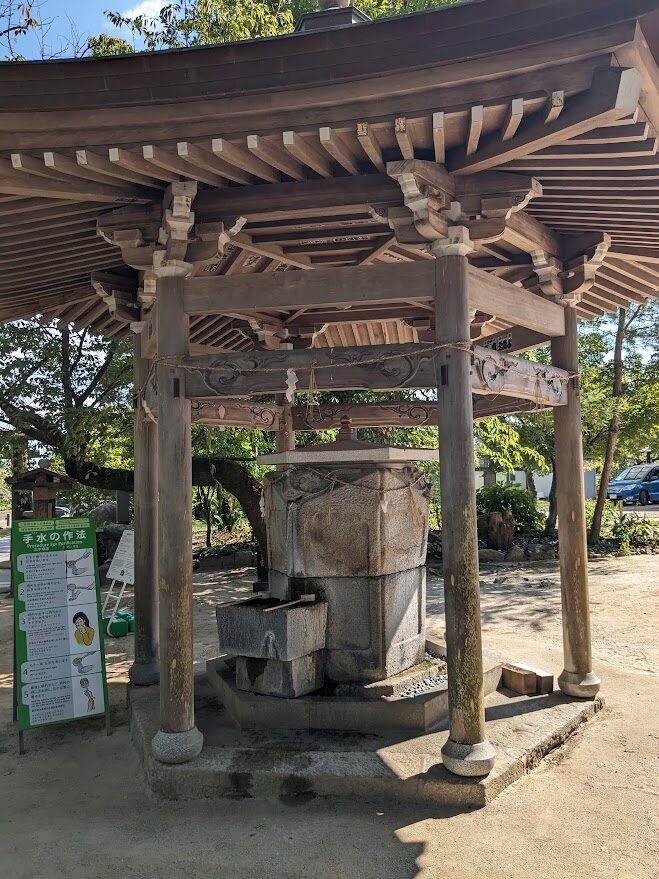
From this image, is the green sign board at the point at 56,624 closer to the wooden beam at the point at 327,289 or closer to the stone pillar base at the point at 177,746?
the stone pillar base at the point at 177,746

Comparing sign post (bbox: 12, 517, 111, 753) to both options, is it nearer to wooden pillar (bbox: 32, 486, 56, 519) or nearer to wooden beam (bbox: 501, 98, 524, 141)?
wooden pillar (bbox: 32, 486, 56, 519)

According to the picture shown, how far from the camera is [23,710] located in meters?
4.52

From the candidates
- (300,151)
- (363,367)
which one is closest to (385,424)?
(363,367)

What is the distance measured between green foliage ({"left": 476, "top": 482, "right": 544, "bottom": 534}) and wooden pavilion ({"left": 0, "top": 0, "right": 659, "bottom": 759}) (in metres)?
9.60

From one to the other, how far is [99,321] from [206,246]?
9.27 feet

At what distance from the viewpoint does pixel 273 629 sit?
430 centimetres

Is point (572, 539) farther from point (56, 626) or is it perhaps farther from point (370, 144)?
point (56, 626)

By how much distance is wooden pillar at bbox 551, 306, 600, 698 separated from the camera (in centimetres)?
497

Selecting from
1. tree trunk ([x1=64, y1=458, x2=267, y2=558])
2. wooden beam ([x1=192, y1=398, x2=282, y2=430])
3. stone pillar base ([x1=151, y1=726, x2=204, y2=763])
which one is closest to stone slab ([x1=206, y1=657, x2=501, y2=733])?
stone pillar base ([x1=151, y1=726, x2=204, y2=763])

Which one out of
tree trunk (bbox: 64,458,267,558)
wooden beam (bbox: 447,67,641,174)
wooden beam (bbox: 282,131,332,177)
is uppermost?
wooden beam (bbox: 282,131,332,177)

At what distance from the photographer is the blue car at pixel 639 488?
22.6 m

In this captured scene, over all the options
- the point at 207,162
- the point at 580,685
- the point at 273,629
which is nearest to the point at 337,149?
the point at 207,162

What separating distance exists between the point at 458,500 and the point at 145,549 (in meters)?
2.99

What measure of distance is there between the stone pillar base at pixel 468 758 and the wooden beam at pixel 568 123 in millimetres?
3304
